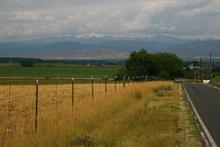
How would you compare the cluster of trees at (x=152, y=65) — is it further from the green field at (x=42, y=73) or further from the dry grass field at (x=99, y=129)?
the dry grass field at (x=99, y=129)

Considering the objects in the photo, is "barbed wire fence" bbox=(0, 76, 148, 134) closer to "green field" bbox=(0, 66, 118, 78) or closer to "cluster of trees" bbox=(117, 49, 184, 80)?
"green field" bbox=(0, 66, 118, 78)

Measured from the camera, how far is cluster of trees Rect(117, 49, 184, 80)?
4897 inches

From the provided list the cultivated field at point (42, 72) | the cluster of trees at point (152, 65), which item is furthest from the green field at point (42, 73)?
the cluster of trees at point (152, 65)

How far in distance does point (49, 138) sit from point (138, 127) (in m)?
4.47

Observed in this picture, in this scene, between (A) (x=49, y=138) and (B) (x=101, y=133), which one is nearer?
(A) (x=49, y=138)

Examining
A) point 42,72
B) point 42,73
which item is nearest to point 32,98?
point 42,73

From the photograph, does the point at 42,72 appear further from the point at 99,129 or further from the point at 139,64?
the point at 99,129

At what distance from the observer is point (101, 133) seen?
48.1ft

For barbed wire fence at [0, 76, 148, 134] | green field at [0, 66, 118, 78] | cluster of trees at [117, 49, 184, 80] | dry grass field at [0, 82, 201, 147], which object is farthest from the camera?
cluster of trees at [117, 49, 184, 80]

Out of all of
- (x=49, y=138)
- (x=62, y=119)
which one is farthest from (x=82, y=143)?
(x=62, y=119)

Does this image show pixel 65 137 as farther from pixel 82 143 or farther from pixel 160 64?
pixel 160 64

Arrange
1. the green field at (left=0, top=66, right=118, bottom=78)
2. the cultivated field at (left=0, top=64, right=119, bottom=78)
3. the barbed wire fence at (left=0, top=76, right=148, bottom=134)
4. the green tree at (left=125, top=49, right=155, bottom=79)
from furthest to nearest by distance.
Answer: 1. the green tree at (left=125, top=49, right=155, bottom=79)
2. the cultivated field at (left=0, top=64, right=119, bottom=78)
3. the green field at (left=0, top=66, right=118, bottom=78)
4. the barbed wire fence at (left=0, top=76, right=148, bottom=134)

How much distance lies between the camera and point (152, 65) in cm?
13150

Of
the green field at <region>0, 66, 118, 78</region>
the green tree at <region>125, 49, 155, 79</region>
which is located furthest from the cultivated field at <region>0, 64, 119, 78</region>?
the green tree at <region>125, 49, 155, 79</region>
